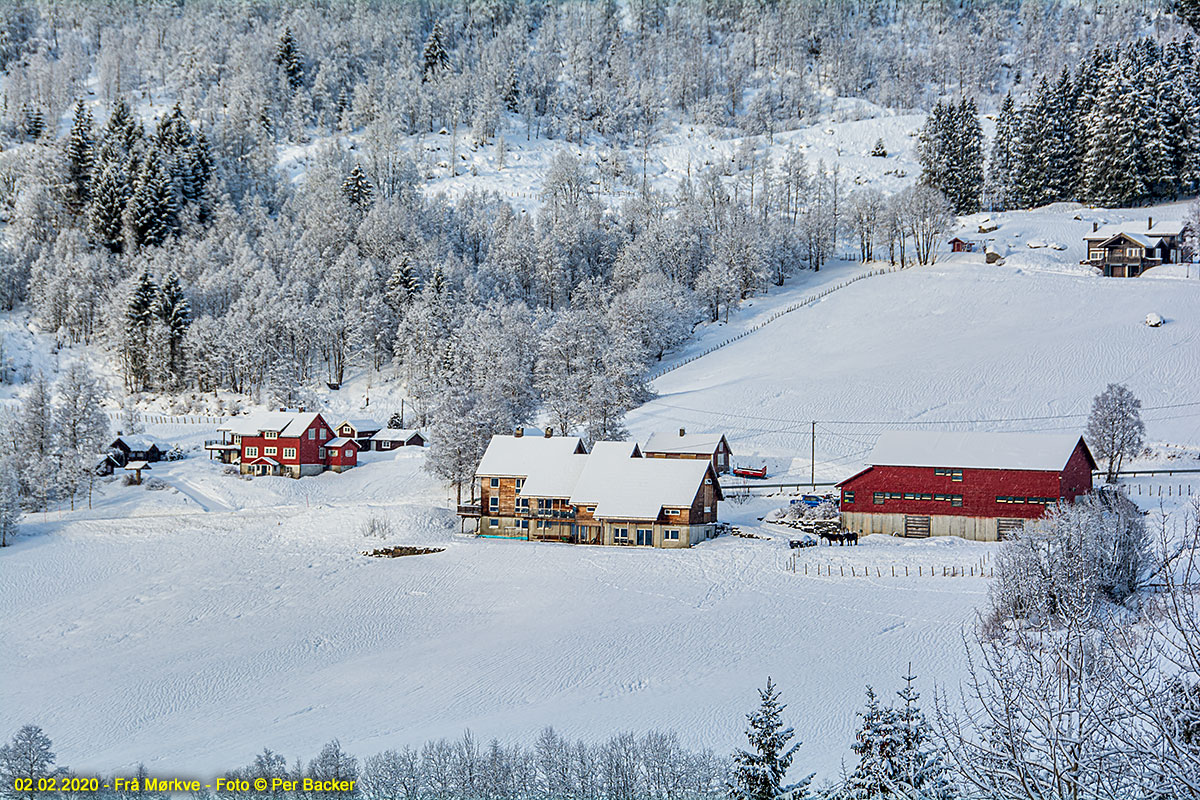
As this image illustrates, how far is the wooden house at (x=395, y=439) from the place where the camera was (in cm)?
7331

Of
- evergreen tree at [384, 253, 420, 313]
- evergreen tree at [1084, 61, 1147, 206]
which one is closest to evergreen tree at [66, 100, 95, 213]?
evergreen tree at [384, 253, 420, 313]

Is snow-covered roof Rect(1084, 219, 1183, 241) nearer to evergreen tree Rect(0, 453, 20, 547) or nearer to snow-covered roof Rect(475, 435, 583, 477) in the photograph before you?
snow-covered roof Rect(475, 435, 583, 477)

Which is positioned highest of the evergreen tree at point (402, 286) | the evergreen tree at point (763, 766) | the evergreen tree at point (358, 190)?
the evergreen tree at point (358, 190)

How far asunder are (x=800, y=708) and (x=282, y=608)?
20.4 m

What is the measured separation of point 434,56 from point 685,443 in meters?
138

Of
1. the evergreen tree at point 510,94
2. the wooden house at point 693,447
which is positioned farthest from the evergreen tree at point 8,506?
the evergreen tree at point 510,94

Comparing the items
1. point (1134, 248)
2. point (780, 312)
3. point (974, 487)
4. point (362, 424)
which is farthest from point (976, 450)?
point (1134, 248)

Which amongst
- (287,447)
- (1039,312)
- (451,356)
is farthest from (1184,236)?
(287,447)

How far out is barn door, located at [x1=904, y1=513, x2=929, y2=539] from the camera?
159 ft

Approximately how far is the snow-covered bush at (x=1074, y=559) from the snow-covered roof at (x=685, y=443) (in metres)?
27.9

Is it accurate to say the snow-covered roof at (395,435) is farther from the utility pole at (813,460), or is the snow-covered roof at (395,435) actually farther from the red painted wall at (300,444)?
the utility pole at (813,460)

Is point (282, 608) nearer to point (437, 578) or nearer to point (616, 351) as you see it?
point (437, 578)

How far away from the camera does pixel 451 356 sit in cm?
7900

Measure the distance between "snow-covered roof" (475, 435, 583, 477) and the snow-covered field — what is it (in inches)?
158
